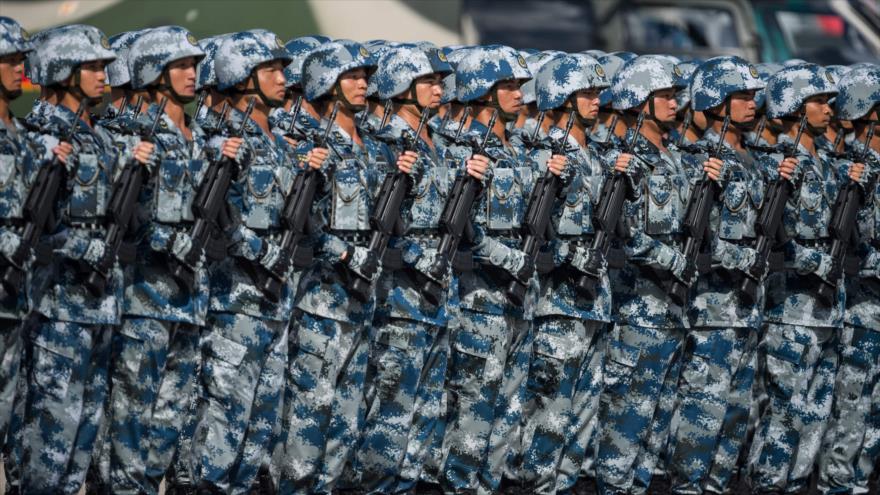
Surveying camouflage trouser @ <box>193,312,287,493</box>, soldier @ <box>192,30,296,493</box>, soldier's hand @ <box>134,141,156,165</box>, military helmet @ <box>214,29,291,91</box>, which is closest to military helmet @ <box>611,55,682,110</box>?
military helmet @ <box>214,29,291,91</box>

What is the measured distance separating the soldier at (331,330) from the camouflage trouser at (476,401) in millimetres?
716

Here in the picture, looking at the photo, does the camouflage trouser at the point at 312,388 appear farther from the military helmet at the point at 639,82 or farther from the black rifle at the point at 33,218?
the military helmet at the point at 639,82

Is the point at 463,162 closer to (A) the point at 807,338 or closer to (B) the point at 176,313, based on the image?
Result: (B) the point at 176,313

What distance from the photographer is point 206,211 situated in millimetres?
9242

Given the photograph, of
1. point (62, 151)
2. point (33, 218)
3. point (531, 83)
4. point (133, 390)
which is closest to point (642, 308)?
point (531, 83)

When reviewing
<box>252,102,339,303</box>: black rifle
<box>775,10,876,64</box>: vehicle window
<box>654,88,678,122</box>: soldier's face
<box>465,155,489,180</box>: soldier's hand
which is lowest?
<box>252,102,339,303</box>: black rifle

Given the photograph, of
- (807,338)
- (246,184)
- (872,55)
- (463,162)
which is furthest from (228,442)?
(872,55)

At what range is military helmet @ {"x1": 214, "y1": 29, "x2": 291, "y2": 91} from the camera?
9.72 m

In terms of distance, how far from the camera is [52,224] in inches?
348

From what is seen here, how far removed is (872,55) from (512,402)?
9.35 meters

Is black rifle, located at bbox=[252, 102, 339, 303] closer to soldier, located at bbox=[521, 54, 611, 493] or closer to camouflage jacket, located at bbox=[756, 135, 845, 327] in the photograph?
soldier, located at bbox=[521, 54, 611, 493]

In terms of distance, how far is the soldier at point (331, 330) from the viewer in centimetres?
969

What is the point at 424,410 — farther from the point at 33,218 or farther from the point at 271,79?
the point at 33,218

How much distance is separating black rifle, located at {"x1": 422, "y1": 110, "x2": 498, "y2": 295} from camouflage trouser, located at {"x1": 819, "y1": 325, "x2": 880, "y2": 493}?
2991mm
